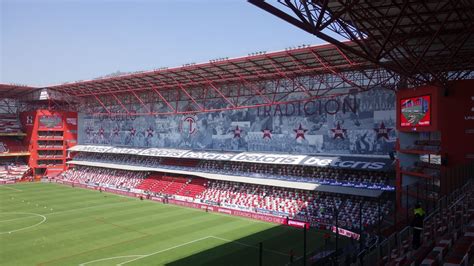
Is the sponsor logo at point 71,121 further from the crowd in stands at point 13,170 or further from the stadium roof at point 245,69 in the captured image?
the stadium roof at point 245,69

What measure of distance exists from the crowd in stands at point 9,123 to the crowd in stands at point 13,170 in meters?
5.55

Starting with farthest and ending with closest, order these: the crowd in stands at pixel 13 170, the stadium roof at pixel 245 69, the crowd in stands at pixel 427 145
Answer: the crowd in stands at pixel 13 170, the stadium roof at pixel 245 69, the crowd in stands at pixel 427 145

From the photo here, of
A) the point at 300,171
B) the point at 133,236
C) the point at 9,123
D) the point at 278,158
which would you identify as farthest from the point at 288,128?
the point at 9,123

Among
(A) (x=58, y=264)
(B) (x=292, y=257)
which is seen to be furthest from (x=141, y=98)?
(B) (x=292, y=257)

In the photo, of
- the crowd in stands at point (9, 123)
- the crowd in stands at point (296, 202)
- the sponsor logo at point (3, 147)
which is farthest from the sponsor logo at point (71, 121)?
the crowd in stands at point (296, 202)

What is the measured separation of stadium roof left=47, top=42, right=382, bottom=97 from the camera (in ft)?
112

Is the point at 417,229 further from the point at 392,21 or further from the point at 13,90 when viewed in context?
the point at 13,90

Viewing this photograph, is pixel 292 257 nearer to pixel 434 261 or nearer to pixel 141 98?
pixel 434 261

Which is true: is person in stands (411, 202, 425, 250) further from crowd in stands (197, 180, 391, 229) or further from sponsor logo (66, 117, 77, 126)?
sponsor logo (66, 117, 77, 126)

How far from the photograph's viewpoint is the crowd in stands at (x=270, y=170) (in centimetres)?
3717

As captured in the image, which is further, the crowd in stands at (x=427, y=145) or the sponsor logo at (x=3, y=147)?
the sponsor logo at (x=3, y=147)

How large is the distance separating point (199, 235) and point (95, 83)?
33721mm

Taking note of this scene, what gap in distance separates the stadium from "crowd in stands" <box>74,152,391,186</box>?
183mm

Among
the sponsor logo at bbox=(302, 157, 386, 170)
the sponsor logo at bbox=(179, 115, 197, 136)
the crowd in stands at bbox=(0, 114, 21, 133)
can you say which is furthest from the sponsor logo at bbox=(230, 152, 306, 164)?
the crowd in stands at bbox=(0, 114, 21, 133)
